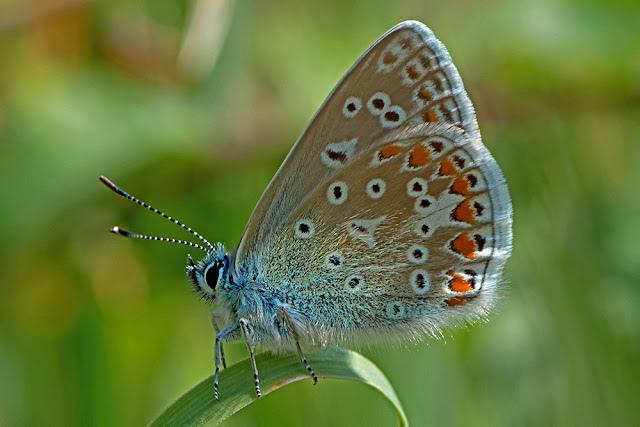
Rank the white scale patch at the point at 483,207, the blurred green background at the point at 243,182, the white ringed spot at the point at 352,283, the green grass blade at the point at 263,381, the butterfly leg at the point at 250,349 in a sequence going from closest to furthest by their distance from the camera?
the green grass blade at the point at 263,381
the butterfly leg at the point at 250,349
the white scale patch at the point at 483,207
the white ringed spot at the point at 352,283
the blurred green background at the point at 243,182

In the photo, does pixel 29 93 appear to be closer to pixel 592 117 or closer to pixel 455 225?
pixel 455 225

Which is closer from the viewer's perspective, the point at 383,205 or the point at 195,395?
the point at 195,395

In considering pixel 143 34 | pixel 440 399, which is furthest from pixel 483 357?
pixel 143 34

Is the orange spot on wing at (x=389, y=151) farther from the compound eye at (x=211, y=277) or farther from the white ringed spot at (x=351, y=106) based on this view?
the compound eye at (x=211, y=277)

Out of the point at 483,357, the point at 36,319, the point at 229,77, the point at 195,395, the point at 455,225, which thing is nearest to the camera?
the point at 195,395

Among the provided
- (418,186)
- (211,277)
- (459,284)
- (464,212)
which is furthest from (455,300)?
(211,277)

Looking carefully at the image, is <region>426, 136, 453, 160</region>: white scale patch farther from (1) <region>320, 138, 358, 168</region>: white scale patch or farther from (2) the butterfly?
(1) <region>320, 138, 358, 168</region>: white scale patch

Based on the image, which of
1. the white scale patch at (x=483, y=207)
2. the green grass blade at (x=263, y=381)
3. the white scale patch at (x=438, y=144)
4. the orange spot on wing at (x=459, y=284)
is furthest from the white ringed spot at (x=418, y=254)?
the green grass blade at (x=263, y=381)

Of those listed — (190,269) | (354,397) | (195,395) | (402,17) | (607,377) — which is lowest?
(607,377)
